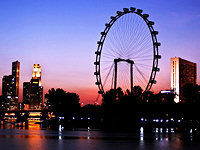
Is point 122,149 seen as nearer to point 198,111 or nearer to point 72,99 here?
point 198,111

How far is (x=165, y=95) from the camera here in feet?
508

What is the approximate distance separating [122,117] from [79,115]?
42963 millimetres

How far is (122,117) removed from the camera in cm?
9988

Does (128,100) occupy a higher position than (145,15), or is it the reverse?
(145,15)

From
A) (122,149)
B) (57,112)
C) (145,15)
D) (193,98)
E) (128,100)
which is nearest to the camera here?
(122,149)

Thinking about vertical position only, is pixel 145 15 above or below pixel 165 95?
above

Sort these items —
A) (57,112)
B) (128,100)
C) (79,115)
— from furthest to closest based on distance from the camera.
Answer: (57,112) < (79,115) < (128,100)

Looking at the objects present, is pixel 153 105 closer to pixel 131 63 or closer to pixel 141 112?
pixel 141 112

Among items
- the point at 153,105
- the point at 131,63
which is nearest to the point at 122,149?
the point at 131,63

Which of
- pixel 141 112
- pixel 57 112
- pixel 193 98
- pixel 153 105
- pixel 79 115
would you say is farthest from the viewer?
pixel 57 112

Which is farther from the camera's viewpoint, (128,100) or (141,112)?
(128,100)

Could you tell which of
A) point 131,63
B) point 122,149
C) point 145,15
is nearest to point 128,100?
point 131,63

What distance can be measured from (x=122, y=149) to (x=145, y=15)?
51213 millimetres

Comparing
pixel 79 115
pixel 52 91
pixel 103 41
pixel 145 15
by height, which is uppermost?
pixel 145 15
